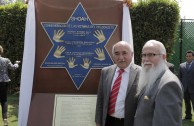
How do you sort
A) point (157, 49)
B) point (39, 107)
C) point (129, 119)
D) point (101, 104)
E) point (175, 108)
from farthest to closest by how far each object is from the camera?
point (39, 107), point (101, 104), point (129, 119), point (157, 49), point (175, 108)

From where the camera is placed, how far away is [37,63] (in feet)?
15.1

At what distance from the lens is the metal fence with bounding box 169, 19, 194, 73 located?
42.3ft

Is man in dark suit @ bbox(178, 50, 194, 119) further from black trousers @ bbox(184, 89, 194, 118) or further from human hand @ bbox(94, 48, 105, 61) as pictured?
human hand @ bbox(94, 48, 105, 61)

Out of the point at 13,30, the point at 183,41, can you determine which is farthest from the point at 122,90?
the point at 183,41

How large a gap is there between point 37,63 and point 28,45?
268 millimetres

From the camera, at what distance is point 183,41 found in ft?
42.7

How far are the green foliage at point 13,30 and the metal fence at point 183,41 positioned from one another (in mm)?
5397

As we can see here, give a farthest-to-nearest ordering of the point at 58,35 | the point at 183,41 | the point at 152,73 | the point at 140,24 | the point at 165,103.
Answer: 1. the point at 183,41
2. the point at 140,24
3. the point at 58,35
4. the point at 152,73
5. the point at 165,103

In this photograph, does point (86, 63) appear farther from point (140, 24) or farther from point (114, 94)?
point (140, 24)

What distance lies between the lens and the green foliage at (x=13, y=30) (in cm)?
1156

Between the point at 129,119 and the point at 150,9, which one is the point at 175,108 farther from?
the point at 150,9

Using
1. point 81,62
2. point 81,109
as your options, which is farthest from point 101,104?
point 81,62

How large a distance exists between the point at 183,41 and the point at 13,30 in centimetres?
606

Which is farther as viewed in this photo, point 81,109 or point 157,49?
point 81,109
